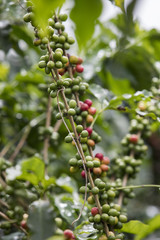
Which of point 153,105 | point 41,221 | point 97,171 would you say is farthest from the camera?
point 153,105

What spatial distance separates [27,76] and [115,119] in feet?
2.64

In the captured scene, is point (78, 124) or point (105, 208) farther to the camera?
point (78, 124)

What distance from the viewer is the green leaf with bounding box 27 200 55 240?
693 mm

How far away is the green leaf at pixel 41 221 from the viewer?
693 millimetres

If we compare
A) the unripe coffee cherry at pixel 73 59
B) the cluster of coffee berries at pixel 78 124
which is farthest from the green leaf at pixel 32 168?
the unripe coffee cherry at pixel 73 59

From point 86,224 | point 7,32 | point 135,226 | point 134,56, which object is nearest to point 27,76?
point 7,32

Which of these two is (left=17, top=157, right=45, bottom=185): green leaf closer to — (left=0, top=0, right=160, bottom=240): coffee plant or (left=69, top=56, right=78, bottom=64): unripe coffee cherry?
(left=0, top=0, right=160, bottom=240): coffee plant

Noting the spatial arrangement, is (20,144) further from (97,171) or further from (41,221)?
(41,221)

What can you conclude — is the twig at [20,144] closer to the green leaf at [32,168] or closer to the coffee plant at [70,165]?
the coffee plant at [70,165]

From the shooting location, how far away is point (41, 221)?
2.33ft

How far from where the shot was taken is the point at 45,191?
1.12 m

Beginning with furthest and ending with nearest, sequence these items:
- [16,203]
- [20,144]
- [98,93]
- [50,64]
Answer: [20,144] < [98,93] < [16,203] < [50,64]

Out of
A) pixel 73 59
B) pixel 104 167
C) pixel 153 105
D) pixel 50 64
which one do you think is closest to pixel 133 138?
pixel 153 105

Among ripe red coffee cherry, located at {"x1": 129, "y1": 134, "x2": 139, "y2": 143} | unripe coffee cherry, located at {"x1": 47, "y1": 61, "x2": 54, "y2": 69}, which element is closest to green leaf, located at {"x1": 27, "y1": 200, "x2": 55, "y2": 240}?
unripe coffee cherry, located at {"x1": 47, "y1": 61, "x2": 54, "y2": 69}
